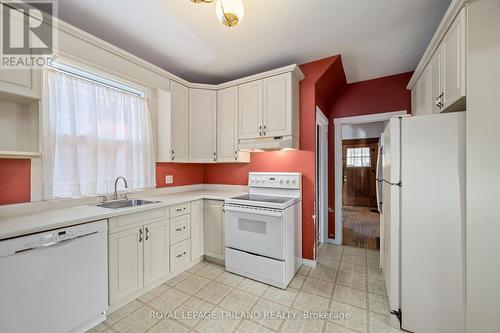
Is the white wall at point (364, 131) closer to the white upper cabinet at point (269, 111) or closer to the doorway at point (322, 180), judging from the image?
the doorway at point (322, 180)

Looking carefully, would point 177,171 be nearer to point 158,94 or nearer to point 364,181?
point 158,94

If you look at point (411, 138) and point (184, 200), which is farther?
point (184, 200)

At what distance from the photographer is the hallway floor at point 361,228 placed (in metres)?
3.46

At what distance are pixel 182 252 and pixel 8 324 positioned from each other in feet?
4.55

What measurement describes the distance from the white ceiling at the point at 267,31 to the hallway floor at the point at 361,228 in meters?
2.79

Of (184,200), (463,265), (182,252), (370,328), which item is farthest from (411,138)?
(182,252)

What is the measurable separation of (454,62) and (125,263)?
10.5 ft

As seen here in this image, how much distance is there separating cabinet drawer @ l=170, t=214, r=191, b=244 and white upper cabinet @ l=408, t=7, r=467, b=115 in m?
2.78

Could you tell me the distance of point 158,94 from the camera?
2758 millimetres

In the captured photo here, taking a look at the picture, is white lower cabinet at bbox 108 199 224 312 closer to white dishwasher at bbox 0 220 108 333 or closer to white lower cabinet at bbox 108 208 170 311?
white lower cabinet at bbox 108 208 170 311

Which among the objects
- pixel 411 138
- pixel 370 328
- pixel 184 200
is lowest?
pixel 370 328

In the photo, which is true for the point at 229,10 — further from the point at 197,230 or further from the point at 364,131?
the point at 364,131

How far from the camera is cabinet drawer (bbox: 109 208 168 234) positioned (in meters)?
1.79

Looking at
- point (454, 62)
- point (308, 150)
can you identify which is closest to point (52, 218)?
point (308, 150)
